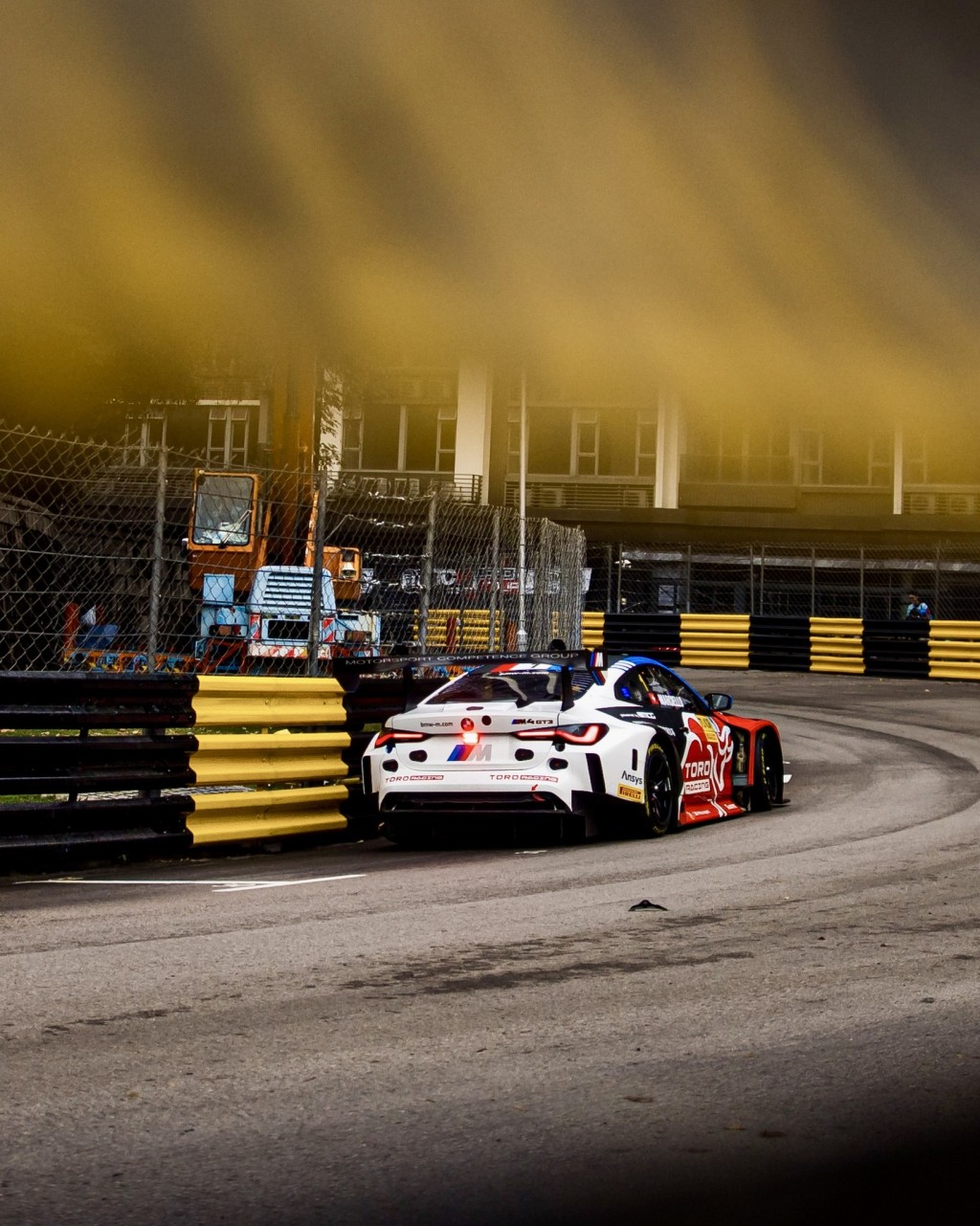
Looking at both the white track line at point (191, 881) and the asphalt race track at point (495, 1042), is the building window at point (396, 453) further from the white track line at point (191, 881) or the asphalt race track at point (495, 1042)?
the asphalt race track at point (495, 1042)

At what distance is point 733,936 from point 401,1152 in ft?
11.2

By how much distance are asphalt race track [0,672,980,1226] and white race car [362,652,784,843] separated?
115cm

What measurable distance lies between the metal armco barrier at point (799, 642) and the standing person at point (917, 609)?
0.93 meters

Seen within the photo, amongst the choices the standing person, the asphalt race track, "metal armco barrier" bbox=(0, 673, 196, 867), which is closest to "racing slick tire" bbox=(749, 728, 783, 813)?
the asphalt race track

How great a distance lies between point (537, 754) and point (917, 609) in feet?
84.0

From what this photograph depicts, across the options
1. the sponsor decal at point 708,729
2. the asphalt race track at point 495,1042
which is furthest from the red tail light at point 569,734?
the sponsor decal at point 708,729

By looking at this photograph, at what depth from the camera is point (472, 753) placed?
34.8 ft

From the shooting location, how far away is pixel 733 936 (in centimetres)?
650

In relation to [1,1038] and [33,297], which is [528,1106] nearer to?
[1,1038]

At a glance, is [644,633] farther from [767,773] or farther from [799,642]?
[767,773]

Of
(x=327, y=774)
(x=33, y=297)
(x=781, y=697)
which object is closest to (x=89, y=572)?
(x=327, y=774)

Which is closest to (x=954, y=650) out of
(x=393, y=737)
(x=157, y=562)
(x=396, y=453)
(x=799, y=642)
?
(x=799, y=642)

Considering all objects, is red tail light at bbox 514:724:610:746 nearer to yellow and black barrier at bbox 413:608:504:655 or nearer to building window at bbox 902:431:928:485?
yellow and black barrier at bbox 413:608:504:655

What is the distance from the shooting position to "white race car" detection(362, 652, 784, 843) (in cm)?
1047
